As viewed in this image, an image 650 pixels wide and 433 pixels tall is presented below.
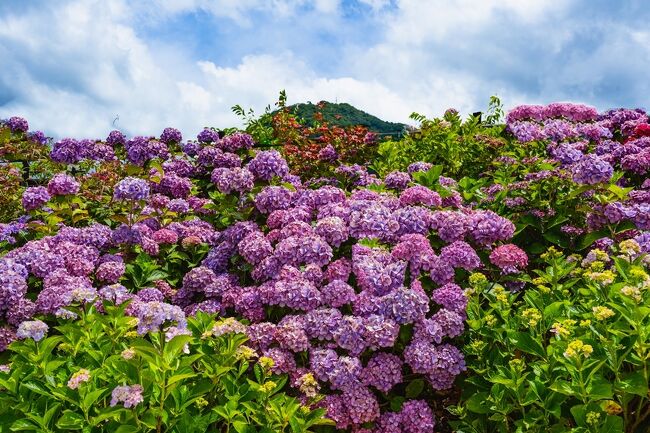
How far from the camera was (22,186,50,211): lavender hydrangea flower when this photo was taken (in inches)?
242

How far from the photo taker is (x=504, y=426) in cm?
336

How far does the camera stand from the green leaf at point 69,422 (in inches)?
110

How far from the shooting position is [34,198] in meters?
6.16

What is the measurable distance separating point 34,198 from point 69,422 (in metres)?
3.88

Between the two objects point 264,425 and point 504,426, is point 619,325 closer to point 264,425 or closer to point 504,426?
point 504,426

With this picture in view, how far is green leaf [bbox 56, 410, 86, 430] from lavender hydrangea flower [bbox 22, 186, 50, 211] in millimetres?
3816

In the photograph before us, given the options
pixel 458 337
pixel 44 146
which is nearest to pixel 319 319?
pixel 458 337

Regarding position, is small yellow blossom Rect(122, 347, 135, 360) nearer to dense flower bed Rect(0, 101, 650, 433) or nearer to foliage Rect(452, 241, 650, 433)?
dense flower bed Rect(0, 101, 650, 433)

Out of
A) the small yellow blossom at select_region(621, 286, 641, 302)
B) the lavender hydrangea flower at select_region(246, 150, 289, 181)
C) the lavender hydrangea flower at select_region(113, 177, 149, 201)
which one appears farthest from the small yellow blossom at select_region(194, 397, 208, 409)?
the lavender hydrangea flower at select_region(113, 177, 149, 201)

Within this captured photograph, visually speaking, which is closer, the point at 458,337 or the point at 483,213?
the point at 458,337

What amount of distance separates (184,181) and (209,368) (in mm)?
3861

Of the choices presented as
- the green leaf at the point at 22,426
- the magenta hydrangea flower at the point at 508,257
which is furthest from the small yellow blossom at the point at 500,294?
the green leaf at the point at 22,426

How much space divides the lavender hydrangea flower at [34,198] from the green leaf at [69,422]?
3816 mm

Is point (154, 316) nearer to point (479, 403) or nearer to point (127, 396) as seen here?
point (127, 396)
